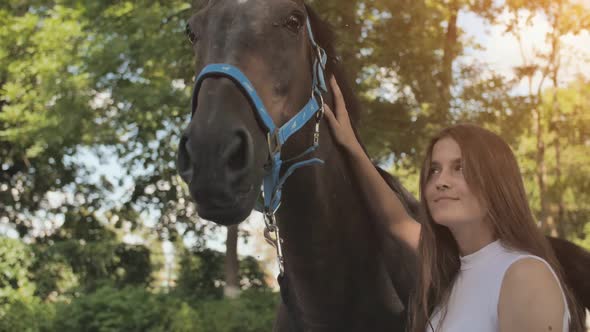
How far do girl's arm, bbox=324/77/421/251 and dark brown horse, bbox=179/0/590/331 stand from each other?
5cm

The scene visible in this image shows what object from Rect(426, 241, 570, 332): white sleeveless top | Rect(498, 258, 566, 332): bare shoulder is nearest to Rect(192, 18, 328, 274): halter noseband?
Rect(426, 241, 570, 332): white sleeveless top

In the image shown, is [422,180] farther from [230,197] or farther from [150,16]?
[150,16]

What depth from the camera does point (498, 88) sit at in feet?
41.8

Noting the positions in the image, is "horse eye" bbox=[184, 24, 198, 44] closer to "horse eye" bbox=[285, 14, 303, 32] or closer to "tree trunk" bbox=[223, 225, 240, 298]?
"horse eye" bbox=[285, 14, 303, 32]

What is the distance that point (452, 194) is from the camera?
2092 mm

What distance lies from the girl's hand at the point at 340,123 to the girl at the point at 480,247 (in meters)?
0.83

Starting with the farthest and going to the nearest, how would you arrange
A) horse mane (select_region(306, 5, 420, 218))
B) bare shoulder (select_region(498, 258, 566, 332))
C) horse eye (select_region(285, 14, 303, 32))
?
1. horse mane (select_region(306, 5, 420, 218))
2. horse eye (select_region(285, 14, 303, 32))
3. bare shoulder (select_region(498, 258, 566, 332))

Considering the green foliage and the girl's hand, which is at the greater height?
the girl's hand

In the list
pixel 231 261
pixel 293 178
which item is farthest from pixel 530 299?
pixel 231 261

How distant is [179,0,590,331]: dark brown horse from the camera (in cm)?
225

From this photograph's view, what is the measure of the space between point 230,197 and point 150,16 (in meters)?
10.4

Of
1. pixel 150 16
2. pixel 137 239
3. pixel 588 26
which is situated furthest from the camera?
pixel 137 239

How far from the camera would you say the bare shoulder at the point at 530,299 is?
1.72 metres

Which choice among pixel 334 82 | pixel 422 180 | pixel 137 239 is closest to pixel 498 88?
pixel 334 82
